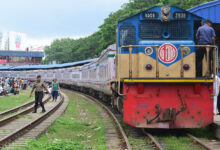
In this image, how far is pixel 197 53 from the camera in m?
8.25

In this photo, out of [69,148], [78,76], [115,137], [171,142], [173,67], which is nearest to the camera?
[69,148]

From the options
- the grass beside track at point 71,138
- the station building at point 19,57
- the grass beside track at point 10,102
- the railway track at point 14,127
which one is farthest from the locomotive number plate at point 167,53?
the station building at point 19,57

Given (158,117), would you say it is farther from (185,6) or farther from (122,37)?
(185,6)

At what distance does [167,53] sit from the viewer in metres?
7.89

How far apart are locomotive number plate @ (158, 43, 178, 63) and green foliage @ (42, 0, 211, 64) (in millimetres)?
31581

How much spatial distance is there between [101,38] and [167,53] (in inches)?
1921

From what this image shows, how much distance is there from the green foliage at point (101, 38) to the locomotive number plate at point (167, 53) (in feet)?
104

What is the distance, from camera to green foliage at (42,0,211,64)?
43438 mm

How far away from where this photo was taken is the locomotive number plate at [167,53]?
7836mm

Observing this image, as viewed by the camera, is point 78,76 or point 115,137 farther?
point 78,76

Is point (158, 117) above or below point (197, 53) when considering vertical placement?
below

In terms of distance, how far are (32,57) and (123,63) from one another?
335ft

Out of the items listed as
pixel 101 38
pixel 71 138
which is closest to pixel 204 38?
pixel 71 138

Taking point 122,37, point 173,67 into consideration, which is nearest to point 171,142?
point 173,67
